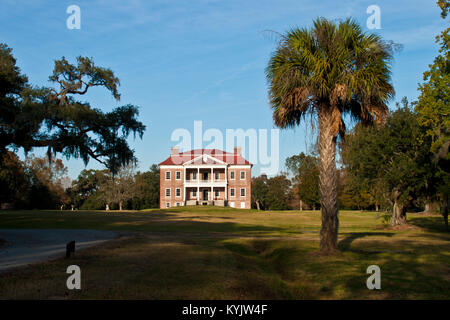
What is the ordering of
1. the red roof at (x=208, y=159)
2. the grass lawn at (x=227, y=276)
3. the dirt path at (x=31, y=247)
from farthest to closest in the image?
the red roof at (x=208, y=159), the dirt path at (x=31, y=247), the grass lawn at (x=227, y=276)

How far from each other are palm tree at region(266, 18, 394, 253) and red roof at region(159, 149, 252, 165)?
60.8m

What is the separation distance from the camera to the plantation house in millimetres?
74875

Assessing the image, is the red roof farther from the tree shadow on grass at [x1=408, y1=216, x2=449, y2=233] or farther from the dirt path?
the dirt path

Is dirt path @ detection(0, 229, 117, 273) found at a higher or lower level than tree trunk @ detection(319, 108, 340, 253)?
lower

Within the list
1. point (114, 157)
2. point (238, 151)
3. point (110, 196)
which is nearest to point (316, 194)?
point (238, 151)

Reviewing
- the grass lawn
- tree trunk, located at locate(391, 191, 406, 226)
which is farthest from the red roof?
the grass lawn

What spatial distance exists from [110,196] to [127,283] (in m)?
82.9

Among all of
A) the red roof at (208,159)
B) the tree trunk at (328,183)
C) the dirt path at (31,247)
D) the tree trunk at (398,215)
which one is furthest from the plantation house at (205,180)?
the tree trunk at (328,183)

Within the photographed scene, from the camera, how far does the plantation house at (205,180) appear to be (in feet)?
246

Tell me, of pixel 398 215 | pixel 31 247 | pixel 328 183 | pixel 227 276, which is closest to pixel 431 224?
pixel 398 215

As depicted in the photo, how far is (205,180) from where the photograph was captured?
76125 millimetres

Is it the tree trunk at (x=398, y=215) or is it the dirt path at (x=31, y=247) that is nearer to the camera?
the dirt path at (x=31, y=247)

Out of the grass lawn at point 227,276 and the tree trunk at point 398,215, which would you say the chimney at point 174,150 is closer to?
the tree trunk at point 398,215
